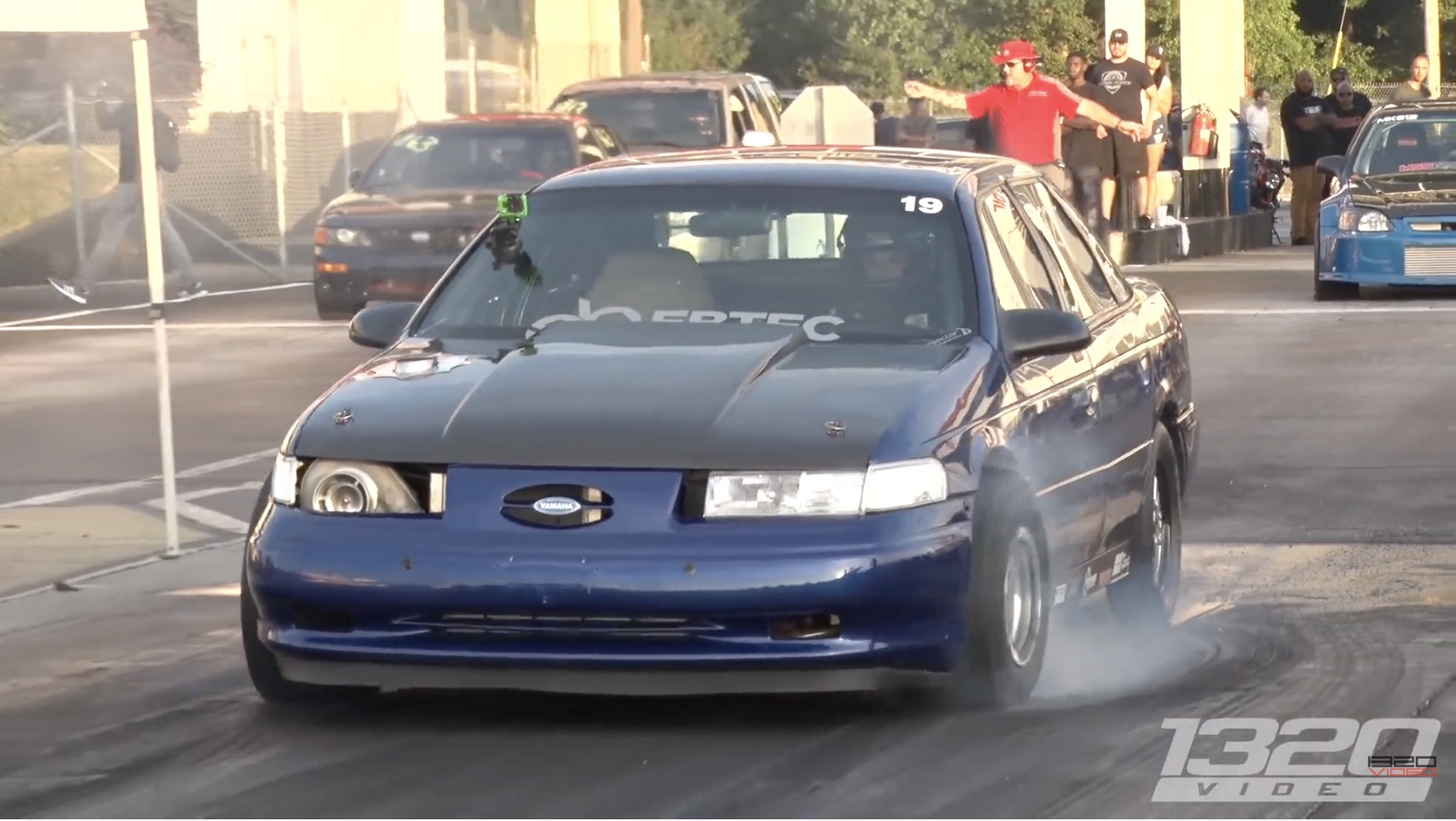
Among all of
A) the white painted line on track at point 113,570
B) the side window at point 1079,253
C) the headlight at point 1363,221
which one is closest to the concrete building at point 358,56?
the headlight at point 1363,221

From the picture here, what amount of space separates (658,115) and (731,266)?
18868 millimetres

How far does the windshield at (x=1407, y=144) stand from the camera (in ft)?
73.4

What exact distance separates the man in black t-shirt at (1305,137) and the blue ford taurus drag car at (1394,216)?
8.19m

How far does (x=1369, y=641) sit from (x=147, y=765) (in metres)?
3.49

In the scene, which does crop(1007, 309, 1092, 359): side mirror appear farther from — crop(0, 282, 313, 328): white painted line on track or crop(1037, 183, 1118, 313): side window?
crop(0, 282, 313, 328): white painted line on track

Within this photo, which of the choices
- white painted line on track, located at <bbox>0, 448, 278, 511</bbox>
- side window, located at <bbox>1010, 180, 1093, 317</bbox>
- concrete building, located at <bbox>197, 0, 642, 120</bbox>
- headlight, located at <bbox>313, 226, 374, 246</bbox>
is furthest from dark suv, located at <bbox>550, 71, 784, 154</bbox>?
side window, located at <bbox>1010, 180, 1093, 317</bbox>

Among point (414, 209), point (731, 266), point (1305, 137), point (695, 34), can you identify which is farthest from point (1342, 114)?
point (695, 34)

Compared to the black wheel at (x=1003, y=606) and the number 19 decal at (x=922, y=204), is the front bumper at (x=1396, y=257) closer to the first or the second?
the number 19 decal at (x=922, y=204)

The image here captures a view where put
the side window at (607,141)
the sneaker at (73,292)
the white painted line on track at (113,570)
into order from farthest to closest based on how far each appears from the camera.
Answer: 1. the sneaker at (73,292)
2. the side window at (607,141)
3. the white painted line on track at (113,570)

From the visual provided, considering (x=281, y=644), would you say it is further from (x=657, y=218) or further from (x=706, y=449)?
(x=657, y=218)

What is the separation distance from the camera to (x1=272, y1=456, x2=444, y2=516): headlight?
267 inches

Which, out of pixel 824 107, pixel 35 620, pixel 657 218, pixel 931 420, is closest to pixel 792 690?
pixel 931 420

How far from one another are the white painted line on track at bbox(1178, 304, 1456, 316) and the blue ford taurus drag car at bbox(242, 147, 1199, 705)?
1295cm

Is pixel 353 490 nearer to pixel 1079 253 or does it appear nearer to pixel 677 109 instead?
pixel 1079 253
